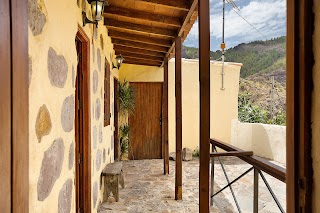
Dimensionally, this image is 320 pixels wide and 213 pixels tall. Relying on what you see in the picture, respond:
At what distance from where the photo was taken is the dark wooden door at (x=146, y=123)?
5836 millimetres

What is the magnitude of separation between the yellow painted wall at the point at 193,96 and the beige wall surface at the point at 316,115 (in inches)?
212

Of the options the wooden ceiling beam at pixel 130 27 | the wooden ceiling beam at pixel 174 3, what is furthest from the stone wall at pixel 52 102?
the wooden ceiling beam at pixel 130 27

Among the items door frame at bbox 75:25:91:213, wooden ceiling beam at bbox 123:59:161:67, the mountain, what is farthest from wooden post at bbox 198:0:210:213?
the mountain

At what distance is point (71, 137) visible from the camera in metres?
1.63

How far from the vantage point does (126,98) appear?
216 inches

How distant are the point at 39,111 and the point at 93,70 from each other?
150 centimetres

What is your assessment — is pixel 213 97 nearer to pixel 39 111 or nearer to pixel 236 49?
pixel 39 111

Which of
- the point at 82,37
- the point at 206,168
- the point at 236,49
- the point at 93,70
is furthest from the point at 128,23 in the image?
the point at 236,49

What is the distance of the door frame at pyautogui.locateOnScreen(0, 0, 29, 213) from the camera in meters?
0.62

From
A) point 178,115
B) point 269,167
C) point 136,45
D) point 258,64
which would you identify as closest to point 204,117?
point 269,167

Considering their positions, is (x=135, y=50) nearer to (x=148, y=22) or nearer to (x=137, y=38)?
(x=137, y=38)

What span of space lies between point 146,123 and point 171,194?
2.64m

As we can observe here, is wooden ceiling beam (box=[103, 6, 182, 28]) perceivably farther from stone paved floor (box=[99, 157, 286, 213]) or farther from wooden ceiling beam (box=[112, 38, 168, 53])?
stone paved floor (box=[99, 157, 286, 213])

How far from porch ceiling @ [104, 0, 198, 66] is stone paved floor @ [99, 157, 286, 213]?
2.24m
